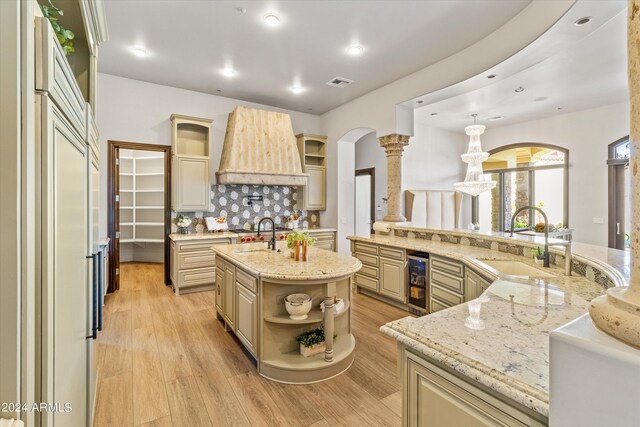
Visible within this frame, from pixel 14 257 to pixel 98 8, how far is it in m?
2.07

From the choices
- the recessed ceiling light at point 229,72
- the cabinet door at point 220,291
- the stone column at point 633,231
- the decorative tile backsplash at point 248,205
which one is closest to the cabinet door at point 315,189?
the decorative tile backsplash at point 248,205

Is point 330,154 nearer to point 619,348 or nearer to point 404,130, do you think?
point 404,130

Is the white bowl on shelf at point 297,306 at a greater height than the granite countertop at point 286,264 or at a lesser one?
lesser

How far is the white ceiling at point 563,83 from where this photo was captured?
9.46 feet

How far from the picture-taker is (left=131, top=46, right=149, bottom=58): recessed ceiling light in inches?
155

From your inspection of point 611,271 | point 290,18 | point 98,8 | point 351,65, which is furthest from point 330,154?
point 611,271

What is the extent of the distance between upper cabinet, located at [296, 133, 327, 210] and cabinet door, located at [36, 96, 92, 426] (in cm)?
482

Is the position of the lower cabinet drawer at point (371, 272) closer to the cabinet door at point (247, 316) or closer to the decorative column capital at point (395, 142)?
the decorative column capital at point (395, 142)

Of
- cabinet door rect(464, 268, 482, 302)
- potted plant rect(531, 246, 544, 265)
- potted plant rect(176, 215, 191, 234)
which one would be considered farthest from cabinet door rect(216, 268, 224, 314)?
potted plant rect(531, 246, 544, 265)

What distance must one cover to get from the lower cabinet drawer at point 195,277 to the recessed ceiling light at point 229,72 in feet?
9.84

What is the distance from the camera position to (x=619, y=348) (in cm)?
64

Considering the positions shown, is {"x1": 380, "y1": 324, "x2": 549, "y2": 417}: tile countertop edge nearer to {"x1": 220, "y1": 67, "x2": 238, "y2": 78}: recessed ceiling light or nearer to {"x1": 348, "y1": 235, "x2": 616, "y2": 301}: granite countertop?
{"x1": 348, "y1": 235, "x2": 616, "y2": 301}: granite countertop

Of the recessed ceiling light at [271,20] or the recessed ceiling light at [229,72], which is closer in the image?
the recessed ceiling light at [271,20]

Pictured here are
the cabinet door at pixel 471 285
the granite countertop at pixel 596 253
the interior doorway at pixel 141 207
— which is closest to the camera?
the granite countertop at pixel 596 253
